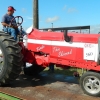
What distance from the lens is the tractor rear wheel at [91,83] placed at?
5.14 m

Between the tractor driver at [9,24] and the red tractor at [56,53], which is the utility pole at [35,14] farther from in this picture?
the red tractor at [56,53]

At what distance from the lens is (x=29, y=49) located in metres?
6.49

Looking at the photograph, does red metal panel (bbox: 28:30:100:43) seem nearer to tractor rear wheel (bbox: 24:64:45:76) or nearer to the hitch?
the hitch

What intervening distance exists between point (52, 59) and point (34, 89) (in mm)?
933

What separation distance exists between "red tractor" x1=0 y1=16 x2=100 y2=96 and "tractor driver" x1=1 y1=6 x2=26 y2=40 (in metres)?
0.43

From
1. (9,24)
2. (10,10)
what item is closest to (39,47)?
(9,24)

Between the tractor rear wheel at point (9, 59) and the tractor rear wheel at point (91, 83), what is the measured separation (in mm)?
1722

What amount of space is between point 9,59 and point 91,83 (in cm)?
212

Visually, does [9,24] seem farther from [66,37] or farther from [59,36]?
[66,37]

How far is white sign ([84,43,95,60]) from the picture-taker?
17.7 ft

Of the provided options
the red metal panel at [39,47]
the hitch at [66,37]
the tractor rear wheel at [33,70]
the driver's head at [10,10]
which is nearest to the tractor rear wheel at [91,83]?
the hitch at [66,37]

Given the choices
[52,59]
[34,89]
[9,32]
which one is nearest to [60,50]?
[52,59]

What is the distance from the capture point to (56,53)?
19.6 feet

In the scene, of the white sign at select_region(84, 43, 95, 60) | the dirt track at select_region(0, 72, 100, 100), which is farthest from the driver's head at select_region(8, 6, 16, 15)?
the white sign at select_region(84, 43, 95, 60)
